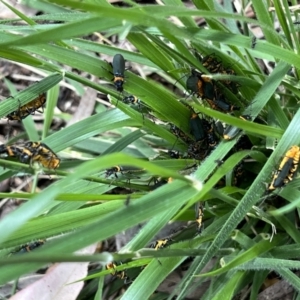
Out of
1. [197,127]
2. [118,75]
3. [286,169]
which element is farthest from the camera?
[197,127]

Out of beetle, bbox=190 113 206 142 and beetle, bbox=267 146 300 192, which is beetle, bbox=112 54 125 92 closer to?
beetle, bbox=190 113 206 142

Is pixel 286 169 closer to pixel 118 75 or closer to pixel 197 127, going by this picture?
pixel 197 127

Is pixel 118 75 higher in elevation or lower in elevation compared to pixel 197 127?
higher

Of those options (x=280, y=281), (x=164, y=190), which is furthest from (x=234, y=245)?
(x=164, y=190)

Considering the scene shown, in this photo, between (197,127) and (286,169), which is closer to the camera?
(286,169)

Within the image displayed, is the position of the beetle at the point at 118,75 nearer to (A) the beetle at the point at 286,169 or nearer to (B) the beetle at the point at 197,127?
(B) the beetle at the point at 197,127

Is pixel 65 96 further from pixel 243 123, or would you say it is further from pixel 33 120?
pixel 243 123

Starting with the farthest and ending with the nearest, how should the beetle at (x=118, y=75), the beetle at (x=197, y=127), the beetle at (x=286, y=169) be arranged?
the beetle at (x=197, y=127)
the beetle at (x=118, y=75)
the beetle at (x=286, y=169)

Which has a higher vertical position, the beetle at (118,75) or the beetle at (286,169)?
the beetle at (118,75)

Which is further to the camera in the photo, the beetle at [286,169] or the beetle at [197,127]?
the beetle at [197,127]

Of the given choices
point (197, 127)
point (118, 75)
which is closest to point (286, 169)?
point (197, 127)

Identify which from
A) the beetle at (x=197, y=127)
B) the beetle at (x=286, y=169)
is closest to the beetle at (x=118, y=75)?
the beetle at (x=197, y=127)
